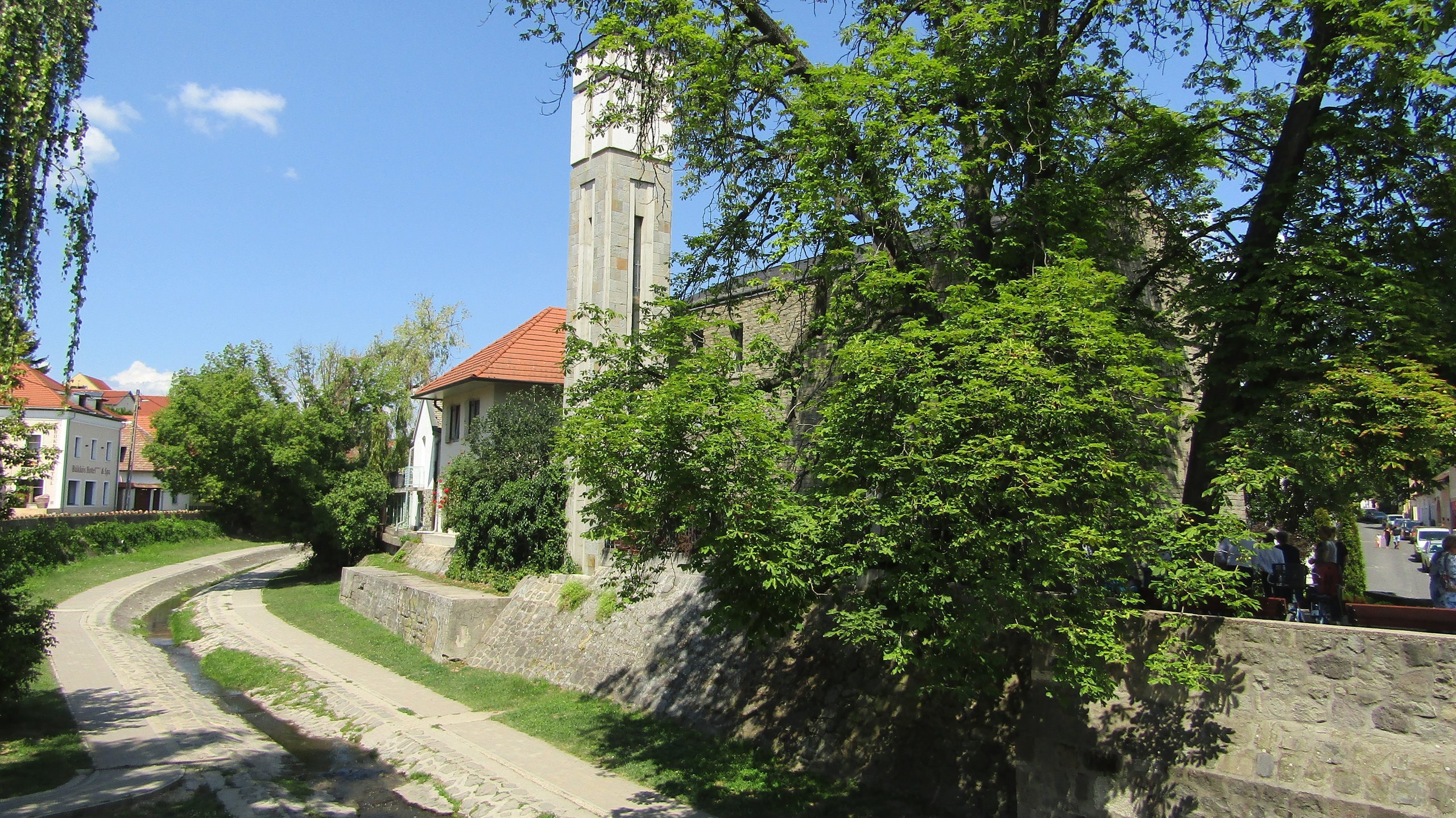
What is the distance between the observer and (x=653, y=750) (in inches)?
442

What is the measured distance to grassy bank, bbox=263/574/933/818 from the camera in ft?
30.2

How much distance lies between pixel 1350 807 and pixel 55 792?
1099 cm

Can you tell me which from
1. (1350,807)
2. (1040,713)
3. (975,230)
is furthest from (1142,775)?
(975,230)

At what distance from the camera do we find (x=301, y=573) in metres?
30.9

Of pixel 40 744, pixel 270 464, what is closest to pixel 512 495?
pixel 40 744

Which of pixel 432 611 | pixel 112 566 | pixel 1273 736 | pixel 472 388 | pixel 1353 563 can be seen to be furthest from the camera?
pixel 112 566

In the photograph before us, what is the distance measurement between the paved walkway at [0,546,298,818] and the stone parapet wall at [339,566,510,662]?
161 inches

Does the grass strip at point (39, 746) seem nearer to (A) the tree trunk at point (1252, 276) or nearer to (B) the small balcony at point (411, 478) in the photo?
(A) the tree trunk at point (1252, 276)

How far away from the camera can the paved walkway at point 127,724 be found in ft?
28.3

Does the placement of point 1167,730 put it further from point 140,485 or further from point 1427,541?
point 140,485

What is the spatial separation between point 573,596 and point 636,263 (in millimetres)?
6877

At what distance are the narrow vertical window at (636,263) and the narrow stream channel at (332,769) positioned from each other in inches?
361

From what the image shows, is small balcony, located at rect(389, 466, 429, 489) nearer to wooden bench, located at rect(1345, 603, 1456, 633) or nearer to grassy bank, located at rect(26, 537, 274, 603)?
grassy bank, located at rect(26, 537, 274, 603)

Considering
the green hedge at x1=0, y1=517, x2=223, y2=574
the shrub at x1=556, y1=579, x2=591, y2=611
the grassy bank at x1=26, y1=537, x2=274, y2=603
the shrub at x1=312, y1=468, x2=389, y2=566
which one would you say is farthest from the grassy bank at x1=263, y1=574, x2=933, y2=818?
the grassy bank at x1=26, y1=537, x2=274, y2=603
